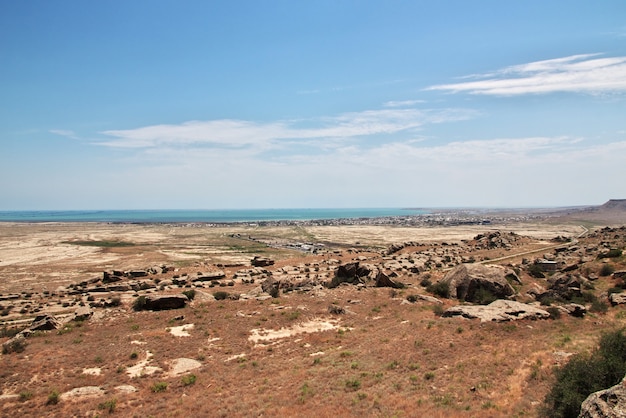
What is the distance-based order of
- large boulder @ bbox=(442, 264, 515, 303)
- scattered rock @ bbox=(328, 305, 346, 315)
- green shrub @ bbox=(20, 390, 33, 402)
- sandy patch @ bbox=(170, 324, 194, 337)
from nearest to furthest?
green shrub @ bbox=(20, 390, 33, 402) < sandy patch @ bbox=(170, 324, 194, 337) < scattered rock @ bbox=(328, 305, 346, 315) < large boulder @ bbox=(442, 264, 515, 303)

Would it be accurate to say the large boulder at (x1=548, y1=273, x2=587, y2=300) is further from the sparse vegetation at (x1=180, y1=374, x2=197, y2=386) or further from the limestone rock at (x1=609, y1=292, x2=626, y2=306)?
the sparse vegetation at (x1=180, y1=374, x2=197, y2=386)

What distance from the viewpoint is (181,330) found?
87.9 feet

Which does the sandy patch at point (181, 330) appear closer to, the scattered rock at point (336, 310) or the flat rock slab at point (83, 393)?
the flat rock slab at point (83, 393)

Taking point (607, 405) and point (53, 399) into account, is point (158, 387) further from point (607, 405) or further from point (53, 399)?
point (607, 405)

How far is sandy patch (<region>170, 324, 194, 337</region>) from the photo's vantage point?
2592 cm

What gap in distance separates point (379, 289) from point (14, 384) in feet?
93.5

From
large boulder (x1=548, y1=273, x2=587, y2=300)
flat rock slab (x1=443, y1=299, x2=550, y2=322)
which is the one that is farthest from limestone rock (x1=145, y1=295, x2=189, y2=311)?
large boulder (x1=548, y1=273, x2=587, y2=300)

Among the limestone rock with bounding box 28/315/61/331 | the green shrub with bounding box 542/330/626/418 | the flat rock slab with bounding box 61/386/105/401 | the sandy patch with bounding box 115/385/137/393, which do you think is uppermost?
the green shrub with bounding box 542/330/626/418

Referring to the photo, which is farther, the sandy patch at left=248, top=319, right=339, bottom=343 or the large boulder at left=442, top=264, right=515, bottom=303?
the large boulder at left=442, top=264, right=515, bottom=303

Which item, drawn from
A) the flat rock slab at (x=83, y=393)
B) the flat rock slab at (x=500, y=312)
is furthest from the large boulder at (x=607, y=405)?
the flat rock slab at (x=83, y=393)

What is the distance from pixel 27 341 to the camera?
2391 cm

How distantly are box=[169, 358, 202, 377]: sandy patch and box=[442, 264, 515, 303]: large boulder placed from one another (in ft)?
74.9

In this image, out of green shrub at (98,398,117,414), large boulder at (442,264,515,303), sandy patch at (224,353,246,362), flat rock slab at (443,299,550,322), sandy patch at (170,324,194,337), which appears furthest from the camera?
large boulder at (442,264,515,303)

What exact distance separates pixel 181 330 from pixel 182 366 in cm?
645
